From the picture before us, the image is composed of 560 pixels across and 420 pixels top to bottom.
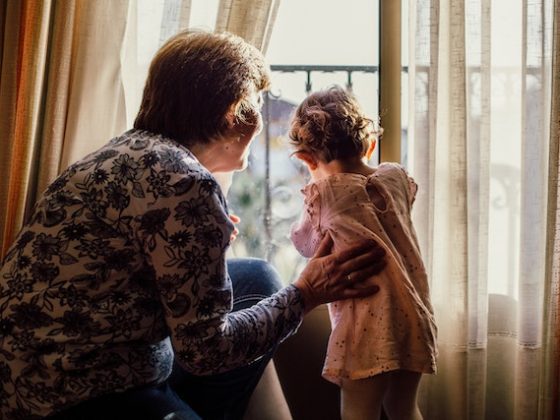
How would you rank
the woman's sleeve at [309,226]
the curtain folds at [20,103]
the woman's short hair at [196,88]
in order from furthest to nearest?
the curtain folds at [20,103] < the woman's sleeve at [309,226] < the woman's short hair at [196,88]

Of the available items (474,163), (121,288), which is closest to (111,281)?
(121,288)

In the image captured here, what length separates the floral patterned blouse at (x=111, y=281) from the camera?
42.7 inches

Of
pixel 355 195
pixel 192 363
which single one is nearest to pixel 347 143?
pixel 355 195

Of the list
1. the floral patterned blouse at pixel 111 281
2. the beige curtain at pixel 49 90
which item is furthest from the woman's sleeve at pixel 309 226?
the beige curtain at pixel 49 90

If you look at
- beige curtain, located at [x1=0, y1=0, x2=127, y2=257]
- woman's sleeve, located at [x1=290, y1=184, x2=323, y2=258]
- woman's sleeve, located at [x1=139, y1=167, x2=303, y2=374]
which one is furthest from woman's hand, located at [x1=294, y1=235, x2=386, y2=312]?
beige curtain, located at [x1=0, y1=0, x2=127, y2=257]

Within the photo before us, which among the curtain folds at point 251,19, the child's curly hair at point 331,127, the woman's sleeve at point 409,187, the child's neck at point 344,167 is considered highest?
the curtain folds at point 251,19

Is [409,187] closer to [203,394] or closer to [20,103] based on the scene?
[203,394]

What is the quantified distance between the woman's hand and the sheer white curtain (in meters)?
0.39

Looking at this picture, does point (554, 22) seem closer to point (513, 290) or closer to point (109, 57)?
point (513, 290)

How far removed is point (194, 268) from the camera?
111cm

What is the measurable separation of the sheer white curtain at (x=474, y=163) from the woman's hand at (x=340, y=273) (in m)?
0.39

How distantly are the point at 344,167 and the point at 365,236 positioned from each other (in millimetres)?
197

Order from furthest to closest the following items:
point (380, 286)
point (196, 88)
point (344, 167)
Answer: point (344, 167) → point (380, 286) → point (196, 88)

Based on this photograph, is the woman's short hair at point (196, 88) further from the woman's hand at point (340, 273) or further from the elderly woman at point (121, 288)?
the woman's hand at point (340, 273)
